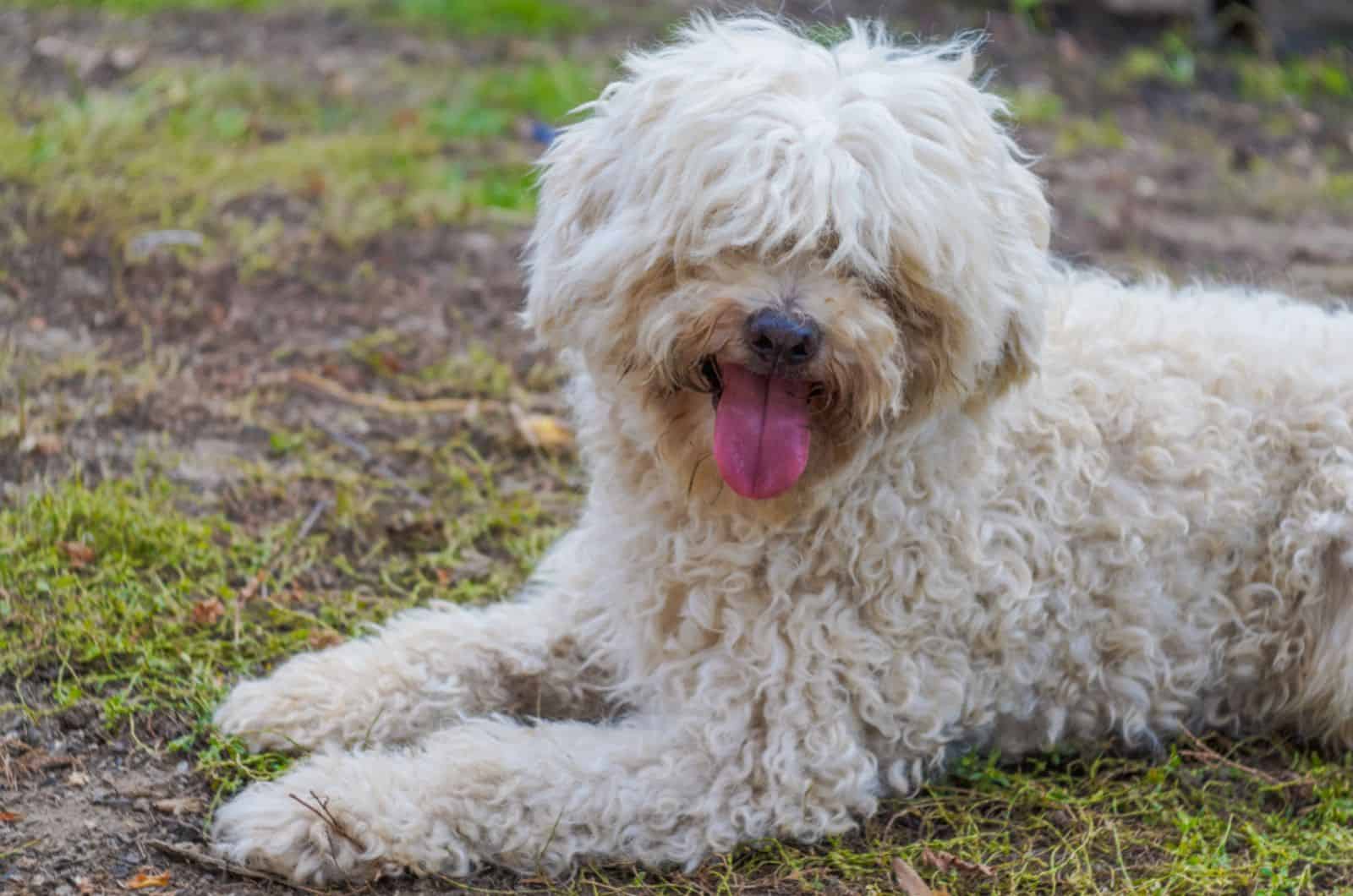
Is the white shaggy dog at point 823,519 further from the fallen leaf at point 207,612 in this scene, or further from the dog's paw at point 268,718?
the fallen leaf at point 207,612

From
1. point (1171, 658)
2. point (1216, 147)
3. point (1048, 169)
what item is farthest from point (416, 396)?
point (1216, 147)

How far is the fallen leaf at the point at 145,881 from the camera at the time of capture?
10.8ft

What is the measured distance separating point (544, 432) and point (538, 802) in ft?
7.31

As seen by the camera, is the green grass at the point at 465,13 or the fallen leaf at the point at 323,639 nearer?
the fallen leaf at the point at 323,639

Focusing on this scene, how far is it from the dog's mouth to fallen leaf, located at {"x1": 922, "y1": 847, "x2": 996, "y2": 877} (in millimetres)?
926

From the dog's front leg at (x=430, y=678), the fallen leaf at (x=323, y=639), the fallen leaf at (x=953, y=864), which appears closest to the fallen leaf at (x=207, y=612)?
the fallen leaf at (x=323, y=639)

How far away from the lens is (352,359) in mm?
5902

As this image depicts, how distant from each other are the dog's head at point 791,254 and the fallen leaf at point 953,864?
0.89 meters

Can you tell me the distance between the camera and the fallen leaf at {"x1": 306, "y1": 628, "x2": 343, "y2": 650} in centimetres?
436

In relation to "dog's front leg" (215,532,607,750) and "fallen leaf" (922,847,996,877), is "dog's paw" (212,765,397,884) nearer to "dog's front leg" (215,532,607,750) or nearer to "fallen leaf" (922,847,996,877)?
"dog's front leg" (215,532,607,750)

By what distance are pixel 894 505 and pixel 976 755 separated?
0.77 meters

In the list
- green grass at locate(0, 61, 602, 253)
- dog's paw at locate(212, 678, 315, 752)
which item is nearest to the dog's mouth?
dog's paw at locate(212, 678, 315, 752)

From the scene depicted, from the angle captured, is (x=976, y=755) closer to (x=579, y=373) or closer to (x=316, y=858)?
(x=579, y=373)

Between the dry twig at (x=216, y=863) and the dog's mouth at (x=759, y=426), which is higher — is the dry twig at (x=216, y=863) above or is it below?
below
